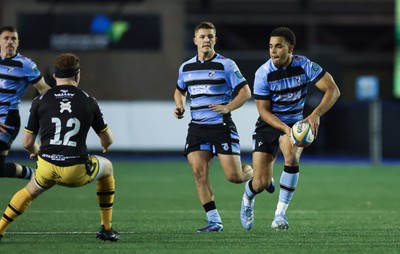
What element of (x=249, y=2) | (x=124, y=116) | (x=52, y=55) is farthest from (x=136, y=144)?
(x=249, y=2)

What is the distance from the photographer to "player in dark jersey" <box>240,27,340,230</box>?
10258 mm

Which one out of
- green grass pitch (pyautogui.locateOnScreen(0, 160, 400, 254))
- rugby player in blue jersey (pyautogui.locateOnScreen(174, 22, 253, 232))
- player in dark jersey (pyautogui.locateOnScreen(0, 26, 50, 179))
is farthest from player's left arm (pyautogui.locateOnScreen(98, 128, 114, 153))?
player in dark jersey (pyautogui.locateOnScreen(0, 26, 50, 179))

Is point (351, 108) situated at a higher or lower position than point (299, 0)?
lower

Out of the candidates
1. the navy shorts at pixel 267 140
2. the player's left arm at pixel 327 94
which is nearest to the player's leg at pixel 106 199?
the navy shorts at pixel 267 140

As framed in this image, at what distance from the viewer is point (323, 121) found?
26625 millimetres

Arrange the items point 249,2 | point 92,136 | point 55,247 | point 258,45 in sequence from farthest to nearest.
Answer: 1. point 258,45
2. point 249,2
3. point 92,136
4. point 55,247

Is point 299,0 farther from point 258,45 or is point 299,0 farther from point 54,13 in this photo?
point 54,13

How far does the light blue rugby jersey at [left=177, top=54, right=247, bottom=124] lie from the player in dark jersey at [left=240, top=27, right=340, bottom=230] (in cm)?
27

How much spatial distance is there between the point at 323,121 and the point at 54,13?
747 centimetres

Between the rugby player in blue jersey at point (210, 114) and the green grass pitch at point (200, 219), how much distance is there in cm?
58

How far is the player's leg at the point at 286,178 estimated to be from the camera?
10398 mm

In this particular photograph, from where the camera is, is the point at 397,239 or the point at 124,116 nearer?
the point at 397,239

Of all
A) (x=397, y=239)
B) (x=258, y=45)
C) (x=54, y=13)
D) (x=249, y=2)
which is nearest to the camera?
(x=397, y=239)

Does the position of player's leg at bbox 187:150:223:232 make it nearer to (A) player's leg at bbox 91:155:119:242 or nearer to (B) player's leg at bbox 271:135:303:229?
(B) player's leg at bbox 271:135:303:229
